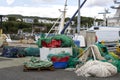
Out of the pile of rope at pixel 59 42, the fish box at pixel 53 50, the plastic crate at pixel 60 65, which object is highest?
the pile of rope at pixel 59 42

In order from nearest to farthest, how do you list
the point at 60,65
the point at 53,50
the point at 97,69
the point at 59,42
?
the point at 97,69, the point at 60,65, the point at 53,50, the point at 59,42

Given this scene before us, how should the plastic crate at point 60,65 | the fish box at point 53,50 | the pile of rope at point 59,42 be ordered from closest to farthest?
the plastic crate at point 60,65 < the fish box at point 53,50 < the pile of rope at point 59,42

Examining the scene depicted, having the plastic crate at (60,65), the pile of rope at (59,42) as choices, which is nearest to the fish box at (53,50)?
the pile of rope at (59,42)

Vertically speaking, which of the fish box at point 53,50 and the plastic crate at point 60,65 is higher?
the fish box at point 53,50

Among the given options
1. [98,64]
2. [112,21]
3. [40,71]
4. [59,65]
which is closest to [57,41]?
[59,65]

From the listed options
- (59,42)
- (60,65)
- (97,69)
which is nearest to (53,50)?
(59,42)

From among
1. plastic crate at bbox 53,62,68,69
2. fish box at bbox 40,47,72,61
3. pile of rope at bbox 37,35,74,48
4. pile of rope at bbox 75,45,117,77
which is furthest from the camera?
pile of rope at bbox 37,35,74,48

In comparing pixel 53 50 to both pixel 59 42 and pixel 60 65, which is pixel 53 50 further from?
pixel 60 65

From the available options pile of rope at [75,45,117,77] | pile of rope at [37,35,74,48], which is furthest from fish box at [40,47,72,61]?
pile of rope at [75,45,117,77]

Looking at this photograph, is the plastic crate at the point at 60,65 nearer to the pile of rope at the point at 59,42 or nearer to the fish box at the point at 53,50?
the fish box at the point at 53,50

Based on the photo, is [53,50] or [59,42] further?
[59,42]

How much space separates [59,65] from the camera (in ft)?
46.4

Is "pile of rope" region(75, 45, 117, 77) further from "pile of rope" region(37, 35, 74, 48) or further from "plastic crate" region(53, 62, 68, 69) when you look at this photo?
"pile of rope" region(37, 35, 74, 48)

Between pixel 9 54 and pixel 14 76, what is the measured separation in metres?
8.97
